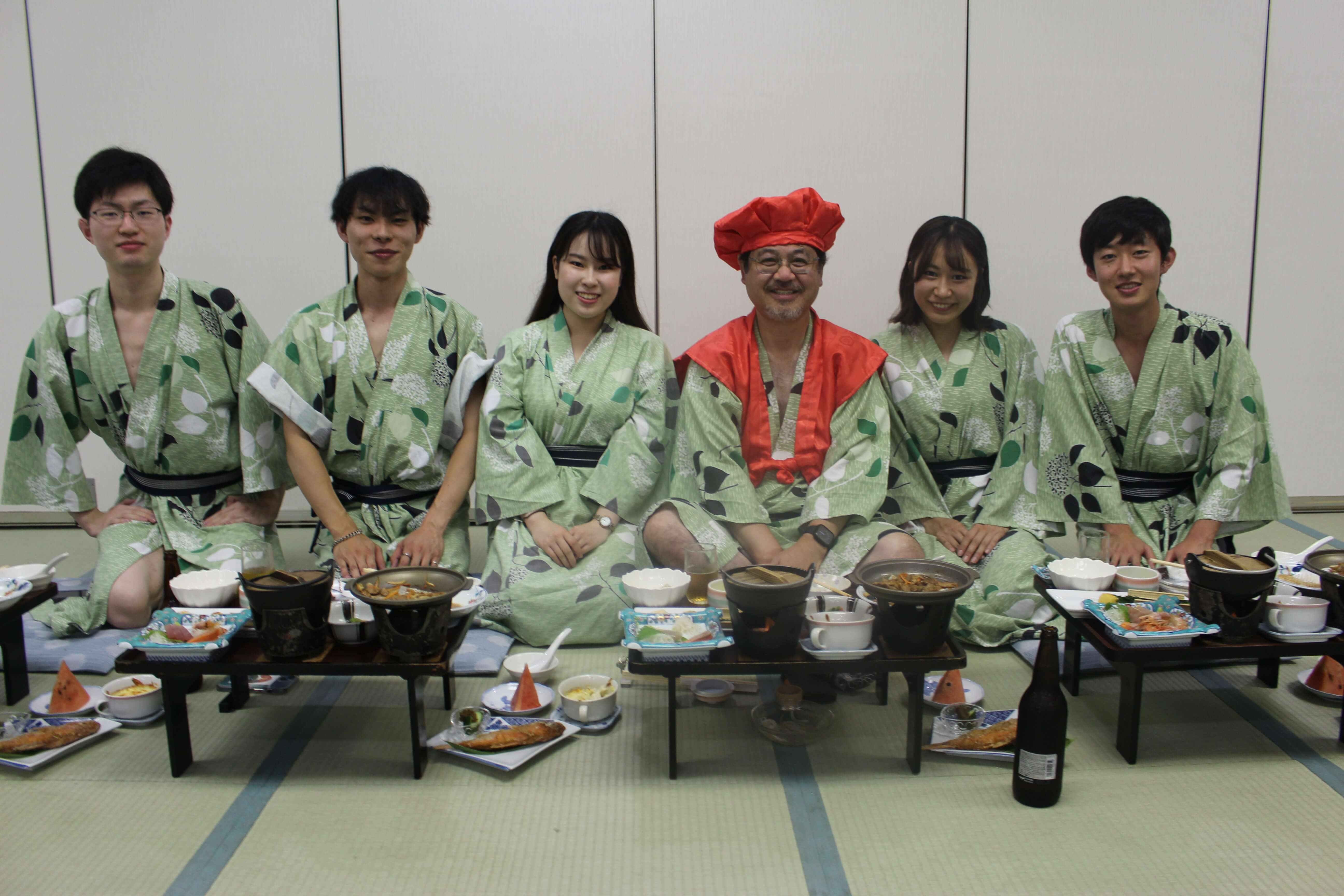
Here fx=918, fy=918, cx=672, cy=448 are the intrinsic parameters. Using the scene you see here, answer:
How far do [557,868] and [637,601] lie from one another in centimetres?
70

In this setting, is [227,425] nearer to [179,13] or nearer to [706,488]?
[706,488]

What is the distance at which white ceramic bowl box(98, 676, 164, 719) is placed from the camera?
2383mm

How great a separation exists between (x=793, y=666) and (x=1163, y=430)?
181cm

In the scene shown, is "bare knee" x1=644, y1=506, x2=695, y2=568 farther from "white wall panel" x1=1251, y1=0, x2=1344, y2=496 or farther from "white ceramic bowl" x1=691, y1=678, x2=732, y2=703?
"white wall panel" x1=1251, y1=0, x2=1344, y2=496

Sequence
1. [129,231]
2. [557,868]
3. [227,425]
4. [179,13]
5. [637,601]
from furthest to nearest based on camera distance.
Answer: [179,13] < [227,425] < [129,231] < [637,601] < [557,868]

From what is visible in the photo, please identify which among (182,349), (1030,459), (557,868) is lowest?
(557,868)

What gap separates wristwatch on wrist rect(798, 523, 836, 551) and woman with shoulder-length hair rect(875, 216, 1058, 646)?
0.35 metres

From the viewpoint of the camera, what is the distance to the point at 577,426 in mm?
3250

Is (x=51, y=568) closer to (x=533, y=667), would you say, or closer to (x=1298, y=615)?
(x=533, y=667)

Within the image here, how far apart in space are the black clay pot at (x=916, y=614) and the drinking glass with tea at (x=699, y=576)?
413 millimetres

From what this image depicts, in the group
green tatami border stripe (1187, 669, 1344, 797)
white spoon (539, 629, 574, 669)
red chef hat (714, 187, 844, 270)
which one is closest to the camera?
green tatami border stripe (1187, 669, 1344, 797)

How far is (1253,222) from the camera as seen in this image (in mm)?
4316

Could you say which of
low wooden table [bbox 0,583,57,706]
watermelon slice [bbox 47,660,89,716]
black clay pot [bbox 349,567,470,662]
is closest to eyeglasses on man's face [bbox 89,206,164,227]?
low wooden table [bbox 0,583,57,706]

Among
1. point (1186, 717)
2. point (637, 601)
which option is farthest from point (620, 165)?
point (1186, 717)
